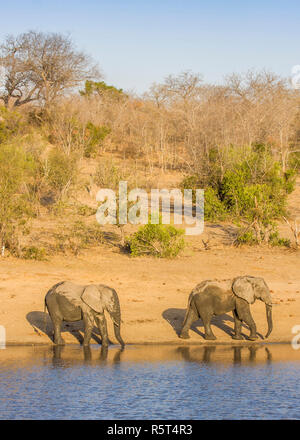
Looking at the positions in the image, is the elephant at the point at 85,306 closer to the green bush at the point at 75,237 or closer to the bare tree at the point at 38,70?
the green bush at the point at 75,237

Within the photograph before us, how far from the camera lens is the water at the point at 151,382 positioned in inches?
321

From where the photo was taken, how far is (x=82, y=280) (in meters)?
14.6

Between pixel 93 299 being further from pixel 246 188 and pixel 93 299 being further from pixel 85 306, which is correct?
pixel 246 188

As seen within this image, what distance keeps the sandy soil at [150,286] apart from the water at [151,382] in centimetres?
66

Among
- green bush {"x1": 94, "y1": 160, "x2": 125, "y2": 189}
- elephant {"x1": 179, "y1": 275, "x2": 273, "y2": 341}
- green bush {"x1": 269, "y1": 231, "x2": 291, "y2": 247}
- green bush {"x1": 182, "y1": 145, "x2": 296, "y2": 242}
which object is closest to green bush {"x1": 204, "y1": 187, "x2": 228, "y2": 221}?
green bush {"x1": 182, "y1": 145, "x2": 296, "y2": 242}

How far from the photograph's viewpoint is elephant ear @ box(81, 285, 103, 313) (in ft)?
35.1

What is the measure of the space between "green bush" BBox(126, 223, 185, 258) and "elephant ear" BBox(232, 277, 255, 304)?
581 centimetres

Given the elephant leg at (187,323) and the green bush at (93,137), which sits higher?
the green bush at (93,137)

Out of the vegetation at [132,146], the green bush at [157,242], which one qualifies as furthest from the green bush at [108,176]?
the green bush at [157,242]

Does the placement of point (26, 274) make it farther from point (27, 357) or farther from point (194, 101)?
point (194, 101)

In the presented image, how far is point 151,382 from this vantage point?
30.1 feet

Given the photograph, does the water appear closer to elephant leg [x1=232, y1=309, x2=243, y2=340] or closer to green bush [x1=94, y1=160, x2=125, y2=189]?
elephant leg [x1=232, y1=309, x2=243, y2=340]

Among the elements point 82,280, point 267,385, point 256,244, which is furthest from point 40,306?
point 256,244
